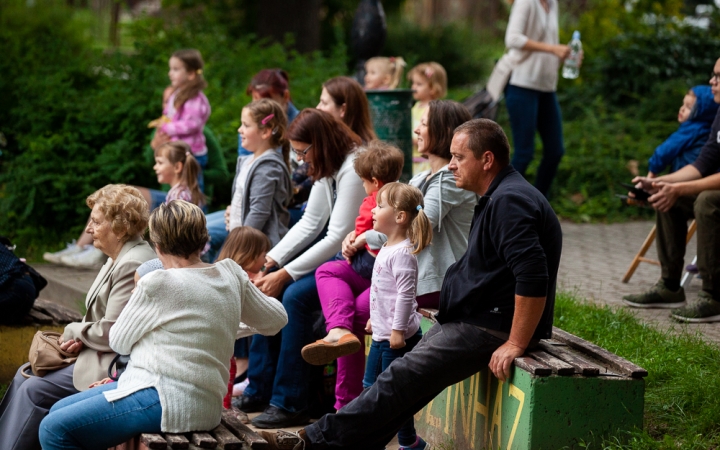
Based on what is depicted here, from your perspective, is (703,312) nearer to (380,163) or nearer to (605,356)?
(605,356)

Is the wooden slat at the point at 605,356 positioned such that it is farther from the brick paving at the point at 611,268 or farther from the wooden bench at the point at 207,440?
the wooden bench at the point at 207,440

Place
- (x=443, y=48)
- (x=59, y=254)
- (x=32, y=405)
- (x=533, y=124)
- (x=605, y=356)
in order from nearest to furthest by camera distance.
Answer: (x=605, y=356), (x=32, y=405), (x=533, y=124), (x=59, y=254), (x=443, y=48)

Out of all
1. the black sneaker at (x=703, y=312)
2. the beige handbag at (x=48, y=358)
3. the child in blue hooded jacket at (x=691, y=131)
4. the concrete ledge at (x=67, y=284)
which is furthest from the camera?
the concrete ledge at (x=67, y=284)

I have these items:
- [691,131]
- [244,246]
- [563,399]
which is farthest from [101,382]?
[691,131]

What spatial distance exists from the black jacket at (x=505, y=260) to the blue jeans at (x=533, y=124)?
159 inches

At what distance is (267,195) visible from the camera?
5590 mm

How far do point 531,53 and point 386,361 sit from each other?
4.12 m

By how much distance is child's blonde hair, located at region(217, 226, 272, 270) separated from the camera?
5250 millimetres

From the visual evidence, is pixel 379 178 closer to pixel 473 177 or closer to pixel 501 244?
pixel 473 177

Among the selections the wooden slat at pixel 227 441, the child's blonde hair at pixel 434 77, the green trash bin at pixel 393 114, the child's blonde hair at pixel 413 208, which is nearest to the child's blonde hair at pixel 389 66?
the child's blonde hair at pixel 434 77

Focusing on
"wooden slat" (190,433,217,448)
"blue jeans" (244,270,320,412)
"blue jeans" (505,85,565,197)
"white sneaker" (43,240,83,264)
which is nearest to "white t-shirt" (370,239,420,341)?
"blue jeans" (244,270,320,412)

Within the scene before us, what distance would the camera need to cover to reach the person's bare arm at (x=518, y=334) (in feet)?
12.1

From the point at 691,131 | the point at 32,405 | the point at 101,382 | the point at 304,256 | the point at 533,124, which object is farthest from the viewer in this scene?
the point at 533,124

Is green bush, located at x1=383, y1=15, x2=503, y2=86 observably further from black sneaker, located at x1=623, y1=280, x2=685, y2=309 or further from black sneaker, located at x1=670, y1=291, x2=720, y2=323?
Result: black sneaker, located at x1=670, y1=291, x2=720, y2=323
